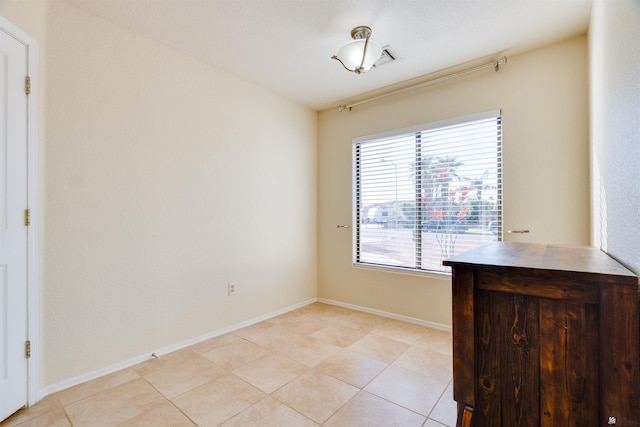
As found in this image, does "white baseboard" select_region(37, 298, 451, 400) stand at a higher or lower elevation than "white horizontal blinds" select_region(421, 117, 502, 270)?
lower

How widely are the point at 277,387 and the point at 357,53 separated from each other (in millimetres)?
2475

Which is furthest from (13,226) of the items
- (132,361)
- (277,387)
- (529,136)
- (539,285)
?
(529,136)

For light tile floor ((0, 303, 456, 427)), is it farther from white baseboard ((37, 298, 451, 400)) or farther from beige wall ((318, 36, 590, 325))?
beige wall ((318, 36, 590, 325))

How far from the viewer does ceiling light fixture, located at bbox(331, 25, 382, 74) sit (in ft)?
7.25

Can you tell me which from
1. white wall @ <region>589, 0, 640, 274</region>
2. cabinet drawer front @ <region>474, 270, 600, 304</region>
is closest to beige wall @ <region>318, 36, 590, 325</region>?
white wall @ <region>589, 0, 640, 274</region>

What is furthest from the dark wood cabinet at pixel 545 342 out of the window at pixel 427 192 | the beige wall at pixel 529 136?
the window at pixel 427 192

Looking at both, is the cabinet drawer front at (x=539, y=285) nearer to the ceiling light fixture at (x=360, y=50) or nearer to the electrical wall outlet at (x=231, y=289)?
the ceiling light fixture at (x=360, y=50)

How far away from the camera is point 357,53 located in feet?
7.44

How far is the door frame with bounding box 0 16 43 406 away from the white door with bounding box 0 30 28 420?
0.8 inches

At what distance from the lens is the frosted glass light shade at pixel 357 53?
2213 millimetres

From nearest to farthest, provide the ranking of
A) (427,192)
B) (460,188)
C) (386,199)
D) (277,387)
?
(277,387), (460,188), (427,192), (386,199)

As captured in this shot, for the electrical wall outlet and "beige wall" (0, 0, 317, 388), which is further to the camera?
the electrical wall outlet

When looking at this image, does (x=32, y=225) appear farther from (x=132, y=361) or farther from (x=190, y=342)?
(x=190, y=342)

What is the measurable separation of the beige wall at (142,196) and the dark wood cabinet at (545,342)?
7.59ft
